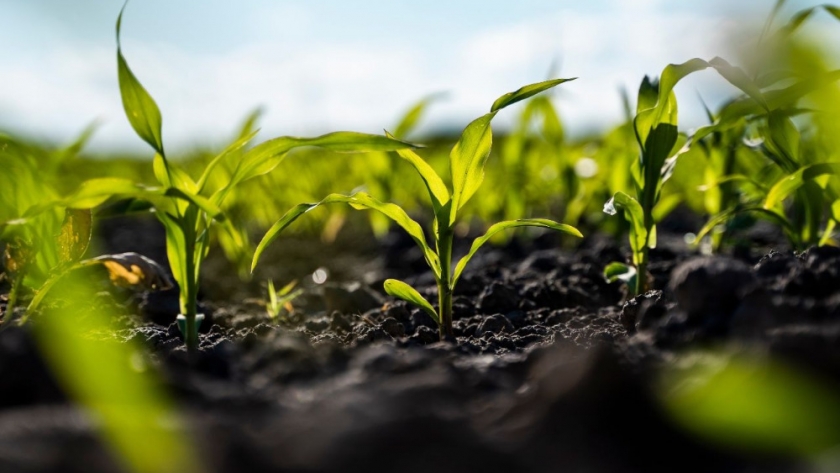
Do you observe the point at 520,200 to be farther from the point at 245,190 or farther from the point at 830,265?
the point at 830,265

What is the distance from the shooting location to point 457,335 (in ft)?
6.24

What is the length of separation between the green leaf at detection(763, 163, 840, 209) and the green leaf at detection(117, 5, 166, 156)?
1.54 metres

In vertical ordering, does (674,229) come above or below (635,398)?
below

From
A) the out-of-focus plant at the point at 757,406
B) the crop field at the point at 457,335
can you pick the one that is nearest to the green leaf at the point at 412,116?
the crop field at the point at 457,335

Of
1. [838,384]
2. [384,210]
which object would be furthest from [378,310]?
[838,384]

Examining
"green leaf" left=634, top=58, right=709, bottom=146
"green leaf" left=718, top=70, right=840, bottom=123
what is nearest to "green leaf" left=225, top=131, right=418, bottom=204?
"green leaf" left=634, top=58, right=709, bottom=146

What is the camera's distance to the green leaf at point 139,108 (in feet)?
5.16

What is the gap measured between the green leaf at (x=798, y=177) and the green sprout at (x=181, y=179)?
1.04m

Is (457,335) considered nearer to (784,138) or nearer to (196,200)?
(196,200)

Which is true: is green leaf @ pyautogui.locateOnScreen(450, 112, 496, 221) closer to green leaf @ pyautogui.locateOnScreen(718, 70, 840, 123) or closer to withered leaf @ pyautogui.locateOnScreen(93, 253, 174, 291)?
green leaf @ pyautogui.locateOnScreen(718, 70, 840, 123)

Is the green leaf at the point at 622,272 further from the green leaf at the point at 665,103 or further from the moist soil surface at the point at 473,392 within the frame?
the green leaf at the point at 665,103

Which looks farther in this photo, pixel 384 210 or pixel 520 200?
pixel 520 200

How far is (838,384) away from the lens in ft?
3.20

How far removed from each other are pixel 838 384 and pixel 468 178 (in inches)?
37.9
